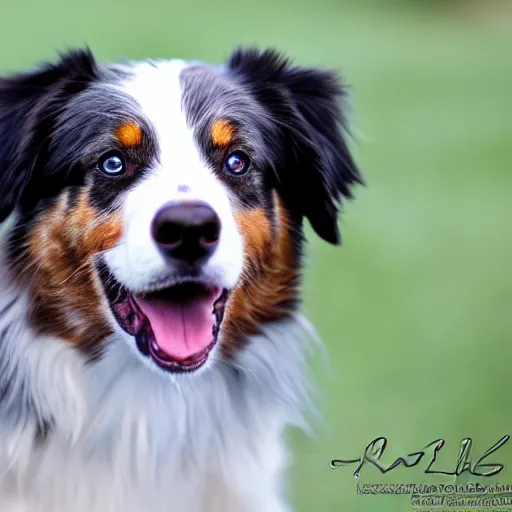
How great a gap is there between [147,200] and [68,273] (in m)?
0.37

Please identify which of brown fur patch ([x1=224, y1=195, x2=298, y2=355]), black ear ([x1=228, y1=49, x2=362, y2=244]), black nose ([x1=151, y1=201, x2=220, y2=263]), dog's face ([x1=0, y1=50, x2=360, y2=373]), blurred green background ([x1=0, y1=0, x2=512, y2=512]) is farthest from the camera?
blurred green background ([x1=0, y1=0, x2=512, y2=512])

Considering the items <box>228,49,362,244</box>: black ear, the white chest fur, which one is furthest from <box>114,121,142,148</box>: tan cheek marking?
the white chest fur

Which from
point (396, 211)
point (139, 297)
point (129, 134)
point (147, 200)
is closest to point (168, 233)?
point (147, 200)

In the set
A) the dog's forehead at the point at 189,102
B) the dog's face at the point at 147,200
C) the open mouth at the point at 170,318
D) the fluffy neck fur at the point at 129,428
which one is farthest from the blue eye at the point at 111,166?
the fluffy neck fur at the point at 129,428

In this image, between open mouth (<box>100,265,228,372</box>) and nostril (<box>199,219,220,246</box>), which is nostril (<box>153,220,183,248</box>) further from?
open mouth (<box>100,265,228,372</box>)

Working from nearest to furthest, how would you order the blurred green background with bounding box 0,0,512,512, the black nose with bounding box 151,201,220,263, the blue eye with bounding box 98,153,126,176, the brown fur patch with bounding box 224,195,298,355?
the black nose with bounding box 151,201,220,263, the blue eye with bounding box 98,153,126,176, the brown fur patch with bounding box 224,195,298,355, the blurred green background with bounding box 0,0,512,512

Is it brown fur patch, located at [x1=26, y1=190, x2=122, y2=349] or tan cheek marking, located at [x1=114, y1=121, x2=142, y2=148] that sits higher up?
tan cheek marking, located at [x1=114, y1=121, x2=142, y2=148]

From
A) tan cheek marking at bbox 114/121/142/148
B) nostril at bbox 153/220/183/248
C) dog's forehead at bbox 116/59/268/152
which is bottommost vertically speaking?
nostril at bbox 153/220/183/248

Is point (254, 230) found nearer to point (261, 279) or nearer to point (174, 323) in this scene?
point (261, 279)

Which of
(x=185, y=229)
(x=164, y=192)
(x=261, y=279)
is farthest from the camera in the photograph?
(x=261, y=279)

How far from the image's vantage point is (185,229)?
7.57 feet

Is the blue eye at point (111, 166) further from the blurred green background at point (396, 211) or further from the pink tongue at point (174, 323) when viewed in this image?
the blurred green background at point (396, 211)

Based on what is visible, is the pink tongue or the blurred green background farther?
the blurred green background

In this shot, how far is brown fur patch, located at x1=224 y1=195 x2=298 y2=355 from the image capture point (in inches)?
105
